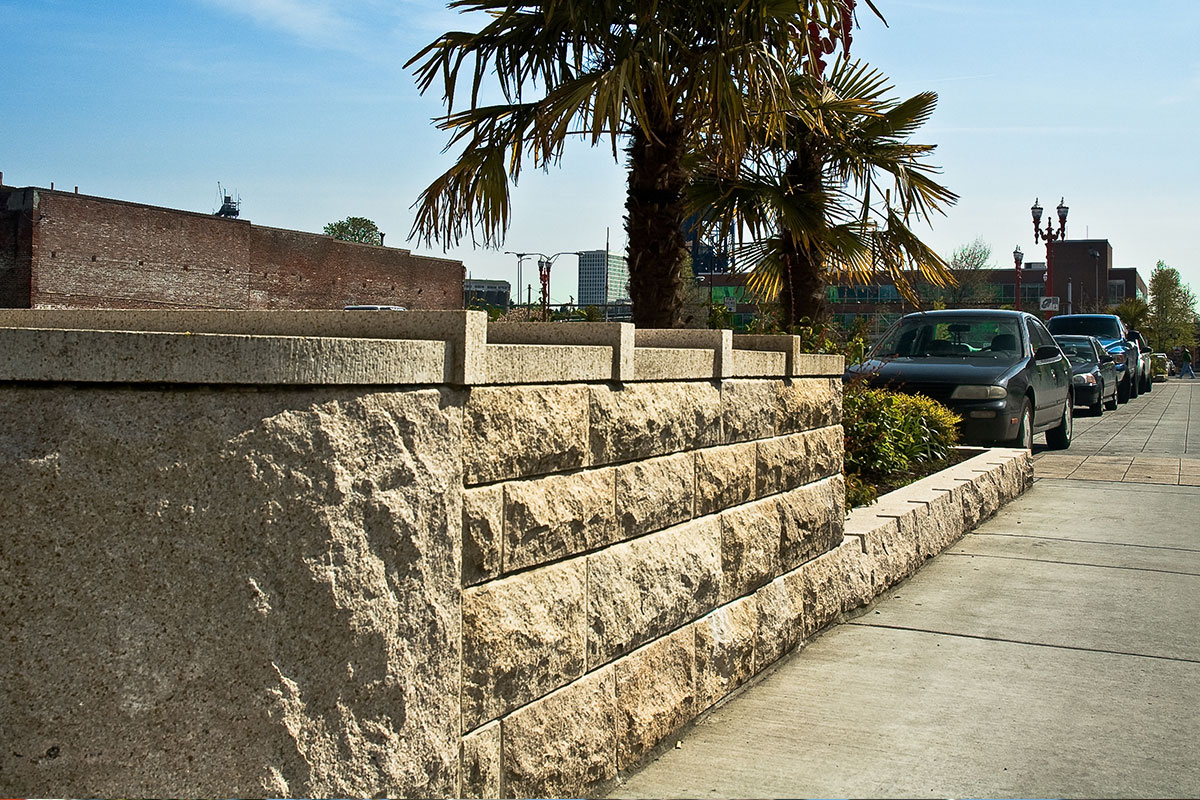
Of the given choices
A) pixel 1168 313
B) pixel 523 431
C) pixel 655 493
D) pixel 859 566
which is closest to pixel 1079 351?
pixel 859 566

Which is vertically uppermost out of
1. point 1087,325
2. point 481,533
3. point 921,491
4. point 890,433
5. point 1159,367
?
point 1087,325

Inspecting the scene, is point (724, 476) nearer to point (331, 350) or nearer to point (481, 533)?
point (481, 533)

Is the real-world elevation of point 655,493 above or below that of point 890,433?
above

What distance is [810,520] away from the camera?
230 inches

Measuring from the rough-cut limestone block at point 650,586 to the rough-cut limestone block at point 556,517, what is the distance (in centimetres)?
11

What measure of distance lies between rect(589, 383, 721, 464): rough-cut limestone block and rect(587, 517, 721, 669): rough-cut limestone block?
331 mm

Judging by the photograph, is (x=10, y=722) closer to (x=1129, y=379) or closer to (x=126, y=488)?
(x=126, y=488)

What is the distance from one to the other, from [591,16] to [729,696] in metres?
4.89

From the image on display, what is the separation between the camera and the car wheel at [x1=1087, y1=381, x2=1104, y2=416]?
2267 centimetres

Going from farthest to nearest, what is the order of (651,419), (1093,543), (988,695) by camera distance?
(1093,543), (988,695), (651,419)

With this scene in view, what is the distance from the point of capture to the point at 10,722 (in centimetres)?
265

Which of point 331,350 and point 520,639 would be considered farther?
point 520,639

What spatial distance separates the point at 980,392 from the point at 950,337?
4.74 ft

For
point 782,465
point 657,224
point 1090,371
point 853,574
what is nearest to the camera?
point 782,465
